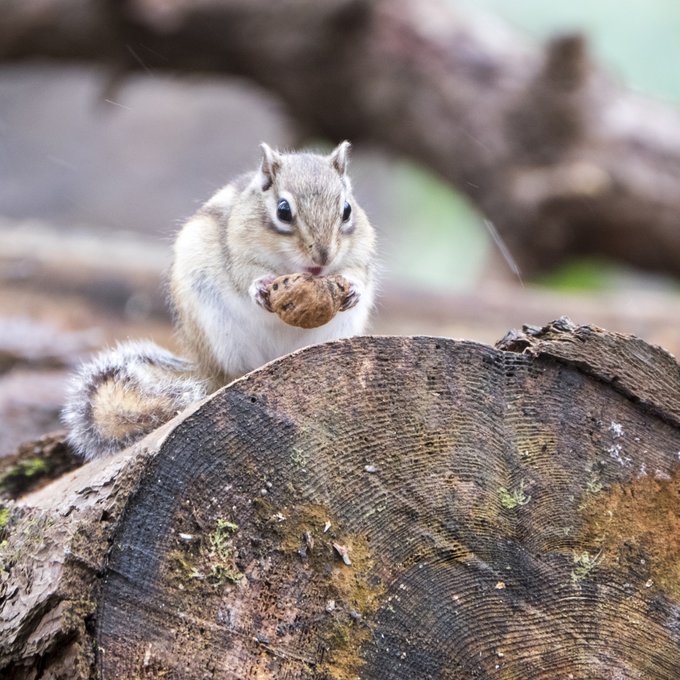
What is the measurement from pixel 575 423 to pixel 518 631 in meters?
0.43

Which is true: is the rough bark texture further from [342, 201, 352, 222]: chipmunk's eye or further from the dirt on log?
the dirt on log

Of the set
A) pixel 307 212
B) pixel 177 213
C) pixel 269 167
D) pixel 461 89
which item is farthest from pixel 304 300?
pixel 177 213

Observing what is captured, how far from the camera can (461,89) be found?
6.57m

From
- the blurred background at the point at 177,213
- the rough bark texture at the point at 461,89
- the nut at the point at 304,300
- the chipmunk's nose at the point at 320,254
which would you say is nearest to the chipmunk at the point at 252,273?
the chipmunk's nose at the point at 320,254

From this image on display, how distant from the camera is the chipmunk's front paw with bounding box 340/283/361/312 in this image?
2.38 metres

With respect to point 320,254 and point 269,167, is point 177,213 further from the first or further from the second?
point 320,254

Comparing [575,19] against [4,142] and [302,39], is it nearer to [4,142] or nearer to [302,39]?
[302,39]

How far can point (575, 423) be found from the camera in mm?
1939

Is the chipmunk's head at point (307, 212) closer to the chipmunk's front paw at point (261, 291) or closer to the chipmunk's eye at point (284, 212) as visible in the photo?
the chipmunk's eye at point (284, 212)

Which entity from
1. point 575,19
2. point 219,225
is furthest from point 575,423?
point 575,19

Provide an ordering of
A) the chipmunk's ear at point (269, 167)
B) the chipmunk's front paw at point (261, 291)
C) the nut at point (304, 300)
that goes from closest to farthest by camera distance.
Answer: the nut at point (304, 300) → the chipmunk's front paw at point (261, 291) → the chipmunk's ear at point (269, 167)

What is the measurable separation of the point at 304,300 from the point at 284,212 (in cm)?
59

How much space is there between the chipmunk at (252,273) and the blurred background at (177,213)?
0.49m

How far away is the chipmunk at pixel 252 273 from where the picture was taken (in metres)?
2.50
